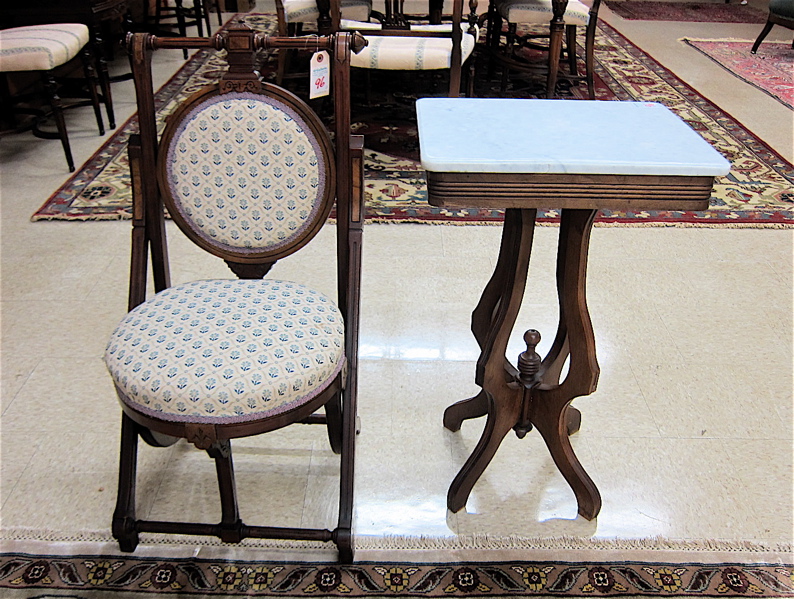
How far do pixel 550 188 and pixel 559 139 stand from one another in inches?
5.0

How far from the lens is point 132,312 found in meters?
1.50

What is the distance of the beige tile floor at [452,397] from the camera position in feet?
5.68

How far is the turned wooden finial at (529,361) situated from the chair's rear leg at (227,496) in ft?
2.22

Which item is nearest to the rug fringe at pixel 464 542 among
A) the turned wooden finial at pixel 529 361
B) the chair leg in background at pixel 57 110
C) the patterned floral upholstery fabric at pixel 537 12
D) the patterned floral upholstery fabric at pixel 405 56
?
the turned wooden finial at pixel 529 361

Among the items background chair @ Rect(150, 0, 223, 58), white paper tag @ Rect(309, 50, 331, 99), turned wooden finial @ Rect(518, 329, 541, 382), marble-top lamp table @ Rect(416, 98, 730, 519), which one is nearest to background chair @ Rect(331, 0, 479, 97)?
white paper tag @ Rect(309, 50, 331, 99)

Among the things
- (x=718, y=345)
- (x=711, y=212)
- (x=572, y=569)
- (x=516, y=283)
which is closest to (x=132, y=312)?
(x=516, y=283)

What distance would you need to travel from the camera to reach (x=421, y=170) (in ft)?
11.9

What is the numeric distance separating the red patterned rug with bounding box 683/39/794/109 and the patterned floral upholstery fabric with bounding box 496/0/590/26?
61.8 inches

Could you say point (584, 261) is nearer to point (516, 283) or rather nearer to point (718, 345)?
point (516, 283)

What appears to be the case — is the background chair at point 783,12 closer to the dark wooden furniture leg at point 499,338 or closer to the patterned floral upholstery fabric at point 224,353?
the dark wooden furniture leg at point 499,338

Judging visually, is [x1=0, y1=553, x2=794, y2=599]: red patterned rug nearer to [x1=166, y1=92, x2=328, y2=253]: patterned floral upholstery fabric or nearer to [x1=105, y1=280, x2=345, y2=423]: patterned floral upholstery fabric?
[x1=105, y1=280, x2=345, y2=423]: patterned floral upholstery fabric

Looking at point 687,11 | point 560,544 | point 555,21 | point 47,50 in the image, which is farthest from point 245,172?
point 687,11

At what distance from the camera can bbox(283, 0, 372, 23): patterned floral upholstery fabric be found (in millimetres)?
4355

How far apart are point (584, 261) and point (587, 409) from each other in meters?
0.74
